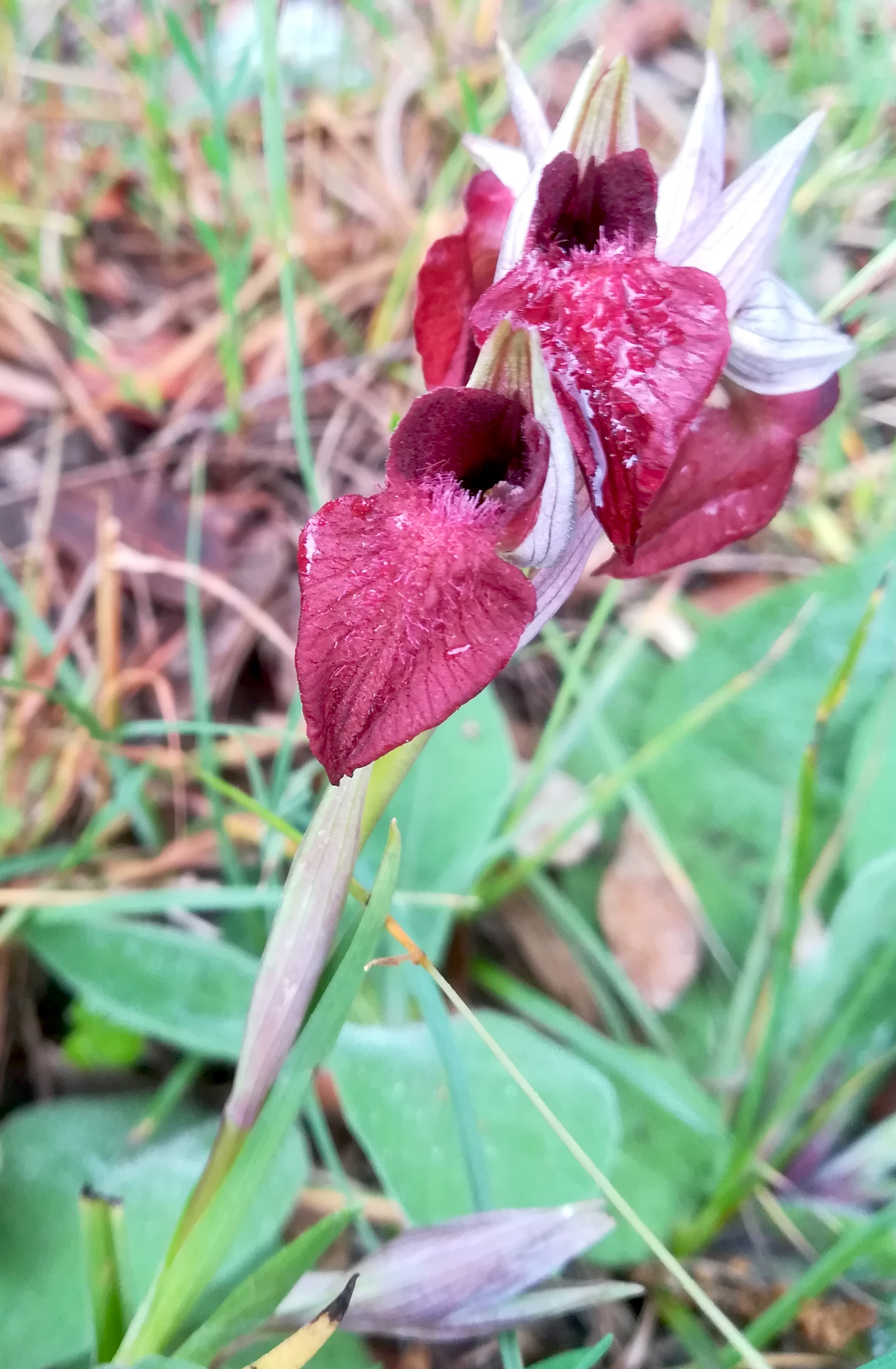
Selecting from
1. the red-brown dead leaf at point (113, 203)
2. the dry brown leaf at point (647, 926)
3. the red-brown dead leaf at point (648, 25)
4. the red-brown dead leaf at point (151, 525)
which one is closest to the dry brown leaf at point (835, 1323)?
the dry brown leaf at point (647, 926)

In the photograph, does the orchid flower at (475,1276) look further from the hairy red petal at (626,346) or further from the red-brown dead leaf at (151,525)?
the red-brown dead leaf at (151,525)

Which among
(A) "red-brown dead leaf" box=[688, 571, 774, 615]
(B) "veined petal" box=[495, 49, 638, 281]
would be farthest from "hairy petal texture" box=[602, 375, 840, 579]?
(A) "red-brown dead leaf" box=[688, 571, 774, 615]

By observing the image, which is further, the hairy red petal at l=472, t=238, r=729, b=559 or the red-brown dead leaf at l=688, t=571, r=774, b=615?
the red-brown dead leaf at l=688, t=571, r=774, b=615

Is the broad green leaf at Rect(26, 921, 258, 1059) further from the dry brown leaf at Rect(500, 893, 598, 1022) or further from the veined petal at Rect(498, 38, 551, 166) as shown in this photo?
the veined petal at Rect(498, 38, 551, 166)

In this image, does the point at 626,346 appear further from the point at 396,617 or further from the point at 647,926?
the point at 647,926

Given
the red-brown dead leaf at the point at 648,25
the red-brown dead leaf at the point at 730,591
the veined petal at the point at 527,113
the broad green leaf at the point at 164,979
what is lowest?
the broad green leaf at the point at 164,979

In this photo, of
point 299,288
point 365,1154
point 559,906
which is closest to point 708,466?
point 559,906

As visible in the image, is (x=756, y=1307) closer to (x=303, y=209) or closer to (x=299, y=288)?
(x=299, y=288)
